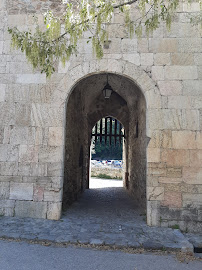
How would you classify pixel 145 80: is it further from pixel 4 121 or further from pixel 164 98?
pixel 4 121

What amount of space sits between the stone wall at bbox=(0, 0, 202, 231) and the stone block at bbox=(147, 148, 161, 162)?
0.02 meters

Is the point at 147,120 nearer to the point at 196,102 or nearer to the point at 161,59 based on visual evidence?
the point at 196,102

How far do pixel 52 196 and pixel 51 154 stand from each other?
29.4 inches

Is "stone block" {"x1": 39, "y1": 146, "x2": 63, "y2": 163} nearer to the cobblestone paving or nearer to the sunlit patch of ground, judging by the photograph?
the cobblestone paving

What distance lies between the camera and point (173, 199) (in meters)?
3.51

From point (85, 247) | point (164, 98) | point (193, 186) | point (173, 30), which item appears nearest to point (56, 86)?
point (164, 98)

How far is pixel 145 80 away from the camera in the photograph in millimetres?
3795

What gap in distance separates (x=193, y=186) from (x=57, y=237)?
92.3 inches

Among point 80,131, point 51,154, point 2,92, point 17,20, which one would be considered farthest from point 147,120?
point 17,20

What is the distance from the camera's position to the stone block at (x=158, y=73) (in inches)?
149

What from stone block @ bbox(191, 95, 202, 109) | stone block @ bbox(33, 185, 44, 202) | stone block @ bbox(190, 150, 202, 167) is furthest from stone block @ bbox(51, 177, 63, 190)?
stone block @ bbox(191, 95, 202, 109)

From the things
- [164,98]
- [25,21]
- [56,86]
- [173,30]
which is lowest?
[164,98]

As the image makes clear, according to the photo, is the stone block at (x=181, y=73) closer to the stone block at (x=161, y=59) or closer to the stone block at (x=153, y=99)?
the stone block at (x=161, y=59)

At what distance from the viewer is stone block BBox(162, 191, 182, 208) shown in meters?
3.49
